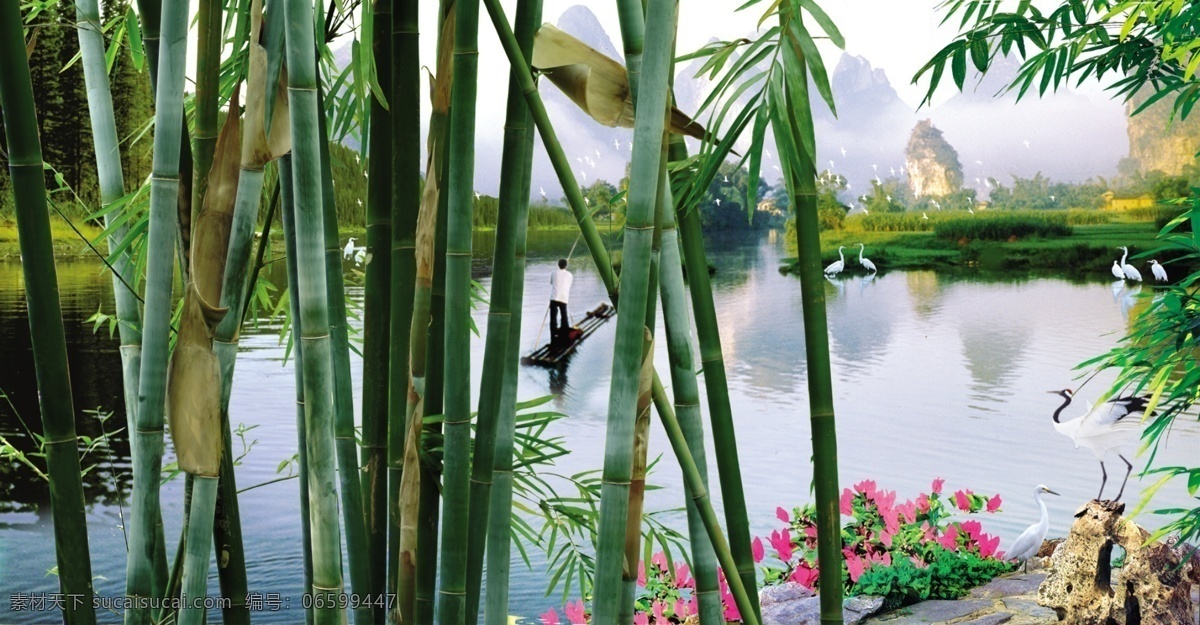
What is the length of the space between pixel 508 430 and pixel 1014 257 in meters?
5.18

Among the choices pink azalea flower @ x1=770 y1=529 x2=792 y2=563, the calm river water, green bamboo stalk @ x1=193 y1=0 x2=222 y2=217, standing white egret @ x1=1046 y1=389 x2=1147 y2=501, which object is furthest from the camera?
the calm river water

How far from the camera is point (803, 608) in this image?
2512 mm

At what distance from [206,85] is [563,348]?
13.6ft

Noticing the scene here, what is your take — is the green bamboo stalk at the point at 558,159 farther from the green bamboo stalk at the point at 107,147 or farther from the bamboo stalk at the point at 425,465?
the green bamboo stalk at the point at 107,147

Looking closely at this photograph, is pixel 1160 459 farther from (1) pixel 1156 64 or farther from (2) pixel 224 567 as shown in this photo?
(2) pixel 224 567

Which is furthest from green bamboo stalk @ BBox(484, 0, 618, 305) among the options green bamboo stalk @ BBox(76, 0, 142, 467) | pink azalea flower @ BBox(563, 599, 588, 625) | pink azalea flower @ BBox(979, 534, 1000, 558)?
pink azalea flower @ BBox(979, 534, 1000, 558)

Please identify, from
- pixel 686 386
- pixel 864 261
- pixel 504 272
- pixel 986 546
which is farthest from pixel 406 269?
pixel 864 261

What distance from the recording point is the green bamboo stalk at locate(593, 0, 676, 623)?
54 cm

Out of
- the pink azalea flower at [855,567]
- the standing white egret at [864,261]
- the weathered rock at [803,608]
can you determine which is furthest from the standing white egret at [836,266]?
the weathered rock at [803,608]

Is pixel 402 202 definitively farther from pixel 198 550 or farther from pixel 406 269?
pixel 198 550

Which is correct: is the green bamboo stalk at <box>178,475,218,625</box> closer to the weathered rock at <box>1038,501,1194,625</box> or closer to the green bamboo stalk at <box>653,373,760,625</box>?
the green bamboo stalk at <box>653,373,760,625</box>

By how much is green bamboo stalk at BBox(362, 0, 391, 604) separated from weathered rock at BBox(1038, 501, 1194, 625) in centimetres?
192

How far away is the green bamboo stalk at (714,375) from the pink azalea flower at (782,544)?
219cm

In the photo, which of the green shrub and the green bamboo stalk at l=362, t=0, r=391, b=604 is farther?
the green shrub
